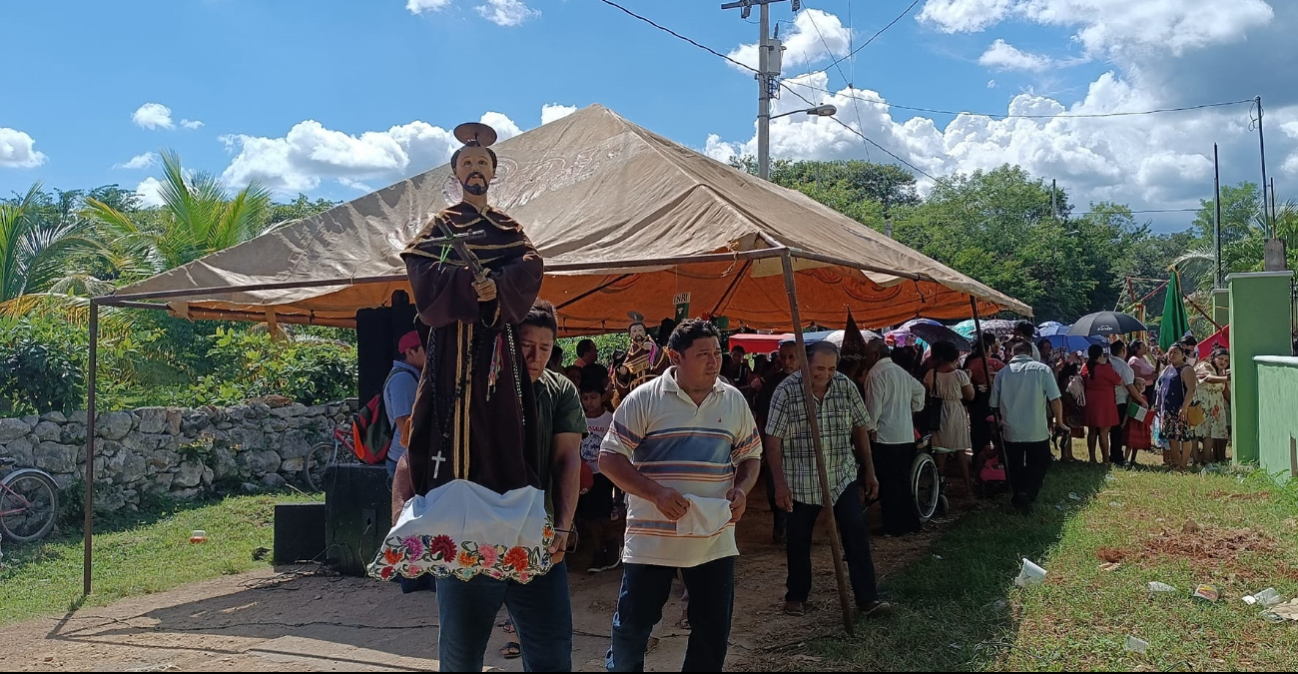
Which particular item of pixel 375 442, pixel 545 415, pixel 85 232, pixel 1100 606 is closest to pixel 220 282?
pixel 375 442

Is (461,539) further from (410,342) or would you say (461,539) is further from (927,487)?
(927,487)

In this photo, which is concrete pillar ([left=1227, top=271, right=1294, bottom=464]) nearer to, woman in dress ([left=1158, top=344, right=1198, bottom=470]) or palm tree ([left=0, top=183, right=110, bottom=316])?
woman in dress ([left=1158, top=344, right=1198, bottom=470])

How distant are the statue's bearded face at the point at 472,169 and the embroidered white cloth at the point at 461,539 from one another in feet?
3.24

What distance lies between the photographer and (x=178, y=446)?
10648mm

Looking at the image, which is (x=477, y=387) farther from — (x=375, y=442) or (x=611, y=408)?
(x=611, y=408)

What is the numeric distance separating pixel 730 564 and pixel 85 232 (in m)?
19.4

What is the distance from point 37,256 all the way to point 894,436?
15.4m

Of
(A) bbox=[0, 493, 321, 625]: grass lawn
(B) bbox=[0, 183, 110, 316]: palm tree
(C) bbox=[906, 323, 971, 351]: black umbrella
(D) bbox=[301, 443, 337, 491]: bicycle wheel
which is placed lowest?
(A) bbox=[0, 493, 321, 625]: grass lawn

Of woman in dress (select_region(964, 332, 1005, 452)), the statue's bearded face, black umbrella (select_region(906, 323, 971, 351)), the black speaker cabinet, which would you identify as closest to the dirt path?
the black speaker cabinet

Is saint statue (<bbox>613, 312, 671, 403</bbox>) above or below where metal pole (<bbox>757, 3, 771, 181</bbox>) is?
below

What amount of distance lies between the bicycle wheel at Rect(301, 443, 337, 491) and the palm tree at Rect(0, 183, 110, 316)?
550cm

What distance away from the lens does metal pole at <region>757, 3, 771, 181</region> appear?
1877 centimetres

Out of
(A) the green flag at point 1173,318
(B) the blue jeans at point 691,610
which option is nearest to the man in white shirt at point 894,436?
(B) the blue jeans at point 691,610

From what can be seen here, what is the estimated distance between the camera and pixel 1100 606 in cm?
588
